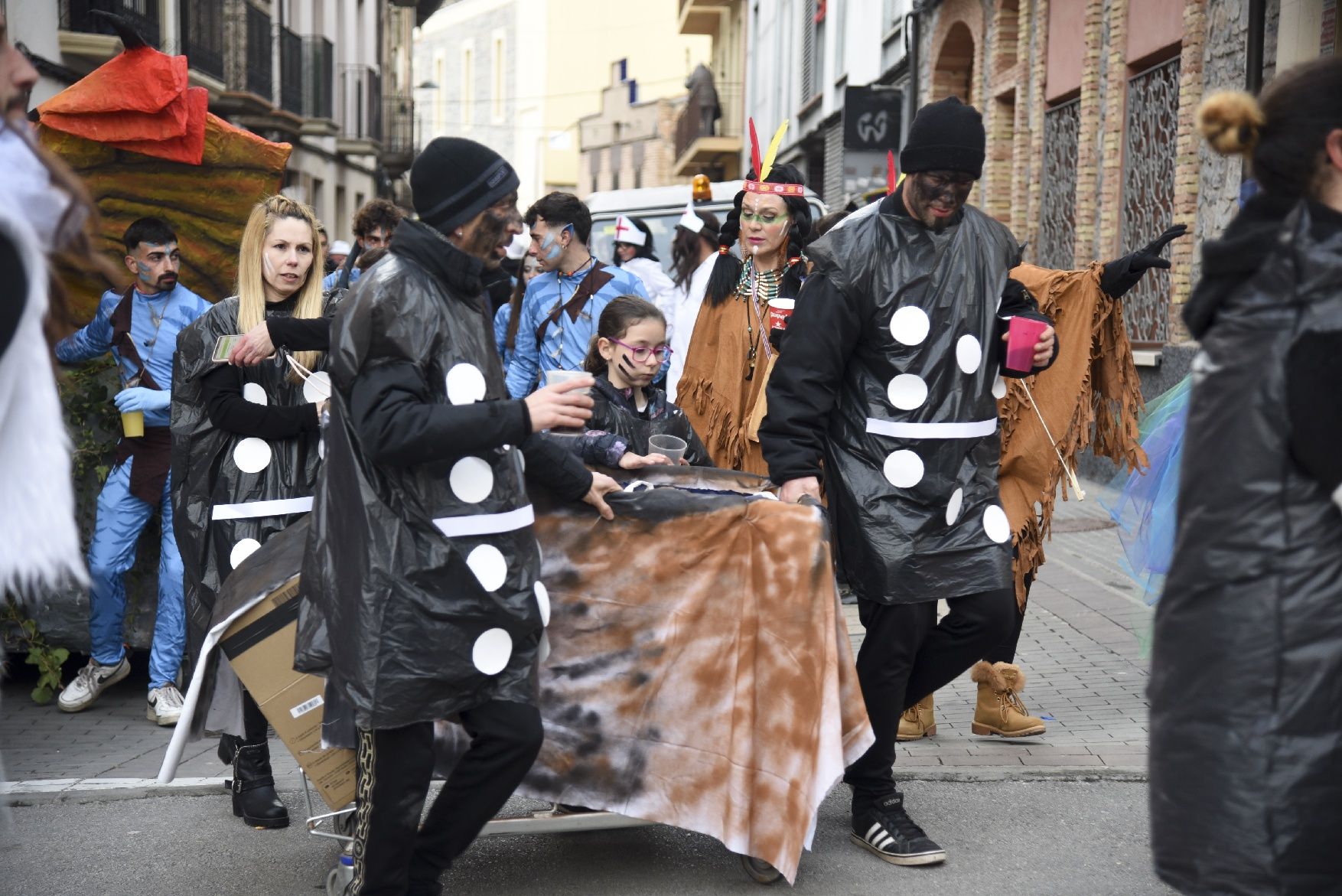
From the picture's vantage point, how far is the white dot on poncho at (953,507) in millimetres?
4098

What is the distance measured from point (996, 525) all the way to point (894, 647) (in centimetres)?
43

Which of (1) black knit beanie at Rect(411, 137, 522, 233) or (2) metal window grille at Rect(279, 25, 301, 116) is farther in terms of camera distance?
(2) metal window grille at Rect(279, 25, 301, 116)

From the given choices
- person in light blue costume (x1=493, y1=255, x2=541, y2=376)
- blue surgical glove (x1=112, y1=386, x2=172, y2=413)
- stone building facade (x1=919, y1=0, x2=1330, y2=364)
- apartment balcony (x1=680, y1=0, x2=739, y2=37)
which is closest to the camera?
blue surgical glove (x1=112, y1=386, x2=172, y2=413)

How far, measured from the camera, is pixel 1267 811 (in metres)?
2.48

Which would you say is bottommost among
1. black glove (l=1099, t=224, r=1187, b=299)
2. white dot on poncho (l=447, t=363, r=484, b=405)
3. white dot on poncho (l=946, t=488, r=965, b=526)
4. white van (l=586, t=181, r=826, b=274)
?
white dot on poncho (l=946, t=488, r=965, b=526)

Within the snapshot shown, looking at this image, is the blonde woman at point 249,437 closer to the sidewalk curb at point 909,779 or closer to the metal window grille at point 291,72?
the sidewalk curb at point 909,779

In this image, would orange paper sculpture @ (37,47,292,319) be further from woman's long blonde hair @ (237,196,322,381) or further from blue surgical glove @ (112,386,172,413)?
woman's long blonde hair @ (237,196,322,381)

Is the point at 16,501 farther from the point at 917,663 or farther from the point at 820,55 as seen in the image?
the point at 820,55

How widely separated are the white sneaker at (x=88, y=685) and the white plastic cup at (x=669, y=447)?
2.94 meters

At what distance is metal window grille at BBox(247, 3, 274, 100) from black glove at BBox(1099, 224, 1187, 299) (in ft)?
69.3

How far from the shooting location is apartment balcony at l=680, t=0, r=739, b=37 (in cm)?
3909

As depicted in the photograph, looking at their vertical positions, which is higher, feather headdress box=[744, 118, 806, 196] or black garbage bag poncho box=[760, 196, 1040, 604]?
feather headdress box=[744, 118, 806, 196]

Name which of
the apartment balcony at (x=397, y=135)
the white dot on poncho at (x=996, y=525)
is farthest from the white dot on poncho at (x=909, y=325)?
the apartment balcony at (x=397, y=135)

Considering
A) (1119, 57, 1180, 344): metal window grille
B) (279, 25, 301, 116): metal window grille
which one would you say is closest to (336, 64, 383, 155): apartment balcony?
(279, 25, 301, 116): metal window grille
